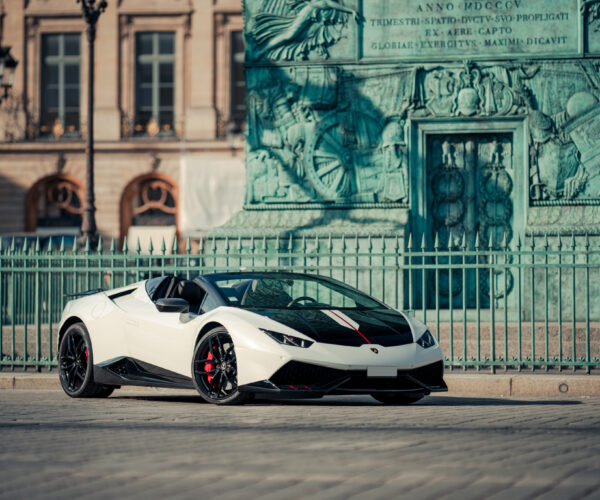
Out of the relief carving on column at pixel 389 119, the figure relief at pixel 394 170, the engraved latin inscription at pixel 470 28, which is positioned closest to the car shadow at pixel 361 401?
the figure relief at pixel 394 170

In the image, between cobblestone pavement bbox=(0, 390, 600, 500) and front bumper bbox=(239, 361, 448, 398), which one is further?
front bumper bbox=(239, 361, 448, 398)

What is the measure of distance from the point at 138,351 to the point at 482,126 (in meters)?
8.53

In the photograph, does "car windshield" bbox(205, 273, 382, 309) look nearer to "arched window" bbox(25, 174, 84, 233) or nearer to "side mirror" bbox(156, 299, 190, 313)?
"side mirror" bbox(156, 299, 190, 313)

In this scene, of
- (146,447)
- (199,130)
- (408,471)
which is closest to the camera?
(408,471)

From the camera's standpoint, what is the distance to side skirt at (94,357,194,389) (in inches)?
420

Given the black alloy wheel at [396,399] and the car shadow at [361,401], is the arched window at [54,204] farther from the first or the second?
the black alloy wheel at [396,399]

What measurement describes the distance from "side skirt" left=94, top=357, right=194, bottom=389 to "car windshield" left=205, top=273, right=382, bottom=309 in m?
0.83

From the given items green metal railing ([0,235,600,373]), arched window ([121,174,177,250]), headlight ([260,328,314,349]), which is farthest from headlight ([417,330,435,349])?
arched window ([121,174,177,250])

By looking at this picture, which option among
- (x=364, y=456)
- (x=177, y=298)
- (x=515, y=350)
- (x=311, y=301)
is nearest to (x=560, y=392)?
(x=515, y=350)

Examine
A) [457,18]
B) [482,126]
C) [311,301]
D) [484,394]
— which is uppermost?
[457,18]

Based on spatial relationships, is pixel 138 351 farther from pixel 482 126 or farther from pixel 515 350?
pixel 482 126

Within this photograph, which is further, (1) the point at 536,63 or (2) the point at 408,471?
(1) the point at 536,63

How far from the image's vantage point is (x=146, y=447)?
705cm

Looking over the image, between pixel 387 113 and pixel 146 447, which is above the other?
pixel 387 113
